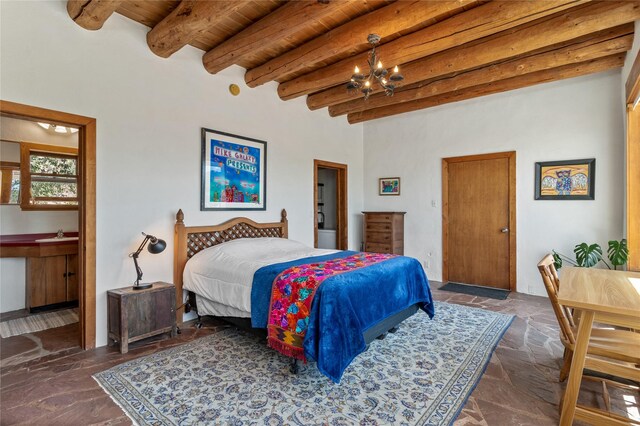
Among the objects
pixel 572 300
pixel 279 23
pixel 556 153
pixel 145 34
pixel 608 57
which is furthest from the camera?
pixel 556 153

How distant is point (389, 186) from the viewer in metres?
6.10

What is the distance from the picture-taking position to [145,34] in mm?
3299

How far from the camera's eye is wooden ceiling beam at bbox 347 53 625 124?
12.2ft

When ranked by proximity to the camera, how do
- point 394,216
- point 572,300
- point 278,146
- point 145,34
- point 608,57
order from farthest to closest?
point 394,216 < point 278,146 < point 608,57 < point 145,34 < point 572,300

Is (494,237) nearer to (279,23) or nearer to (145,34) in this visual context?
(279,23)

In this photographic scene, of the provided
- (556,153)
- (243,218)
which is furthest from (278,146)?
(556,153)

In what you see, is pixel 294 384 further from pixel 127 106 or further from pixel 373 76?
pixel 127 106

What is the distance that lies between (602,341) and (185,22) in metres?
3.99

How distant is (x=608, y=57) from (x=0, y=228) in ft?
25.7

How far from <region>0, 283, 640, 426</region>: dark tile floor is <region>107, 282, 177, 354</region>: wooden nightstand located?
12 centimetres

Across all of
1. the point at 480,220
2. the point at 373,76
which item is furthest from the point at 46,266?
the point at 480,220

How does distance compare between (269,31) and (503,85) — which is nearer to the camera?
(269,31)

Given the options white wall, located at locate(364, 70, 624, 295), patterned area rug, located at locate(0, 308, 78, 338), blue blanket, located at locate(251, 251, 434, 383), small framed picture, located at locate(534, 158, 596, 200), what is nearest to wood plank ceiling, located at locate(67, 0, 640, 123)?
white wall, located at locate(364, 70, 624, 295)

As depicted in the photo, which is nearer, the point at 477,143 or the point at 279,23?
the point at 279,23
